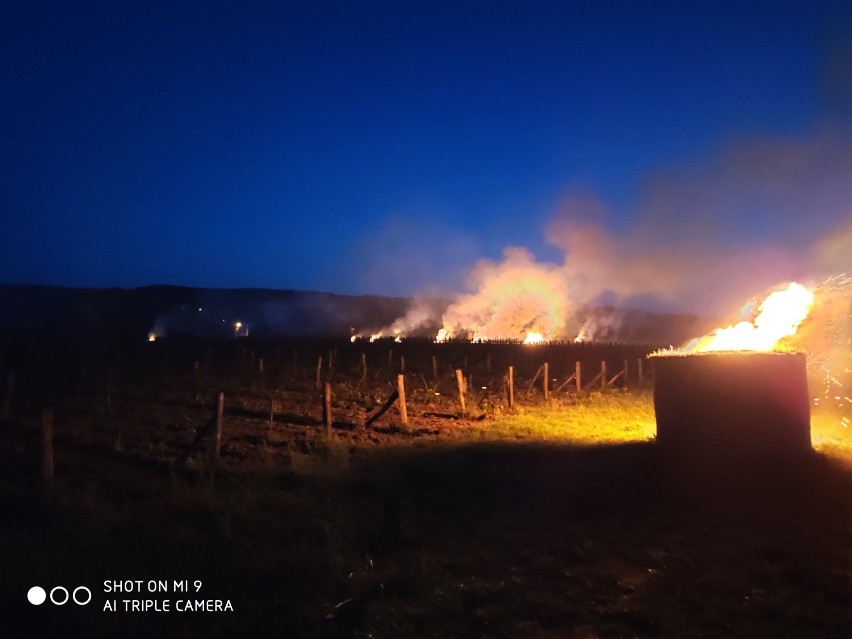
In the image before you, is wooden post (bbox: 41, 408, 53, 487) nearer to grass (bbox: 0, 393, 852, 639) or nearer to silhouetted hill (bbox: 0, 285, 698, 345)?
grass (bbox: 0, 393, 852, 639)

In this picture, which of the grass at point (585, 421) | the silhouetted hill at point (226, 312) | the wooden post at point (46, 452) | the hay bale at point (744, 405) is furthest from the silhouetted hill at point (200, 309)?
the hay bale at point (744, 405)

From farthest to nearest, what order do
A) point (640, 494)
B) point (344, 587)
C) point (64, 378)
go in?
point (64, 378), point (640, 494), point (344, 587)

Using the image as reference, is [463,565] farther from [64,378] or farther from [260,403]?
[64,378]

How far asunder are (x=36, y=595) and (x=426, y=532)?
14.2ft

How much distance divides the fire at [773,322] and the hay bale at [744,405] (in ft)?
4.62

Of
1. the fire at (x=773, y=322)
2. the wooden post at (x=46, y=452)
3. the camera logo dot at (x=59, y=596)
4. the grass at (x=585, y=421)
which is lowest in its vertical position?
the camera logo dot at (x=59, y=596)

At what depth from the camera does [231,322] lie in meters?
118

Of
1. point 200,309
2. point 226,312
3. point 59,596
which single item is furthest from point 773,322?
point 226,312

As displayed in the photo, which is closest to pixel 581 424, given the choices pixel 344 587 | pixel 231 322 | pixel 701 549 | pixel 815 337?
pixel 815 337

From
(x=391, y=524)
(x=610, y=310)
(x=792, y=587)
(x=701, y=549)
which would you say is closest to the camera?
(x=792, y=587)

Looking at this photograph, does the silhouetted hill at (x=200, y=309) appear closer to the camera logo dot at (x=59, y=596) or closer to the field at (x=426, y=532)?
the field at (x=426, y=532)

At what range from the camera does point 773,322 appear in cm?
1384

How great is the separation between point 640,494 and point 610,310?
266ft

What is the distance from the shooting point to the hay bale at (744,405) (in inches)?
455
